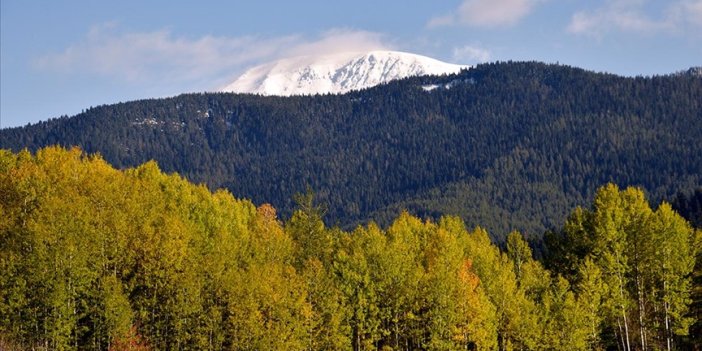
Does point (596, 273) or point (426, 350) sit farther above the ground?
point (596, 273)

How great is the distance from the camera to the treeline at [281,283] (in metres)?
68.2

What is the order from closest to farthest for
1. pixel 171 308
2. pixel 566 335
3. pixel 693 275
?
pixel 171 308 < pixel 566 335 < pixel 693 275

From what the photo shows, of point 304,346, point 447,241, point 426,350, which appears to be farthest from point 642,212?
point 304,346

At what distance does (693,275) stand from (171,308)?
52.2m

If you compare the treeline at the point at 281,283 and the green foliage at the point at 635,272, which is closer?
the treeline at the point at 281,283

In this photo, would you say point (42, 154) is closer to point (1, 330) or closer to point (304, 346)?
point (1, 330)

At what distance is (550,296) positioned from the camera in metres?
79.8

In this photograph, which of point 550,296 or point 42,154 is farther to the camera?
point 42,154

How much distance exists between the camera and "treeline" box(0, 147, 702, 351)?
6825 centimetres

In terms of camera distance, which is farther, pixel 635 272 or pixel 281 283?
pixel 635 272

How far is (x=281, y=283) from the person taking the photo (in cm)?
7456

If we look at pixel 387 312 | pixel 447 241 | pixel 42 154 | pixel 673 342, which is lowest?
pixel 673 342

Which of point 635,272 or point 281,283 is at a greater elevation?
point 281,283

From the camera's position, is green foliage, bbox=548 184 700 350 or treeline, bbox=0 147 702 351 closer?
treeline, bbox=0 147 702 351
